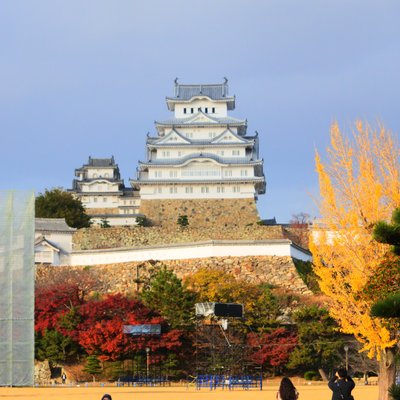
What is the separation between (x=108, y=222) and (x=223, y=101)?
34.2 feet

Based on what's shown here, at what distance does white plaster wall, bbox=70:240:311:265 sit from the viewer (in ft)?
138

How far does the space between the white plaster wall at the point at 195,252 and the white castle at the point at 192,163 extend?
12.7 metres

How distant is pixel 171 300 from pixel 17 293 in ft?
48.3

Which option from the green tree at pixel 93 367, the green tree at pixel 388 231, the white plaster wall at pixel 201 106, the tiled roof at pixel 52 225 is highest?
the white plaster wall at pixel 201 106

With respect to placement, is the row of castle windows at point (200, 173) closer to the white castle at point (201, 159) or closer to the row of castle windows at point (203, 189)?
the white castle at point (201, 159)

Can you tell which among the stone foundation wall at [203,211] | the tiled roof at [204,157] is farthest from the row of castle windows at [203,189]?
the tiled roof at [204,157]

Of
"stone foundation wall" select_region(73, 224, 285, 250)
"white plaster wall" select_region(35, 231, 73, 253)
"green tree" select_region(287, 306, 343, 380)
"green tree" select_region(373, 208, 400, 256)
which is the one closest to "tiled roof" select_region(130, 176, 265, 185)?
"stone foundation wall" select_region(73, 224, 285, 250)

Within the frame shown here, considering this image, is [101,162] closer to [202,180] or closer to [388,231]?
[202,180]

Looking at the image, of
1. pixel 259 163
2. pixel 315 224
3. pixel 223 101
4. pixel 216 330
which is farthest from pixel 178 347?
pixel 223 101

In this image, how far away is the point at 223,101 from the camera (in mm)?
60188

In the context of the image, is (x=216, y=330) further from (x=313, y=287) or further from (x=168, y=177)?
(x=168, y=177)

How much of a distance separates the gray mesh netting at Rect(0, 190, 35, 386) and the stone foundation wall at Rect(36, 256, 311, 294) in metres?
20.4

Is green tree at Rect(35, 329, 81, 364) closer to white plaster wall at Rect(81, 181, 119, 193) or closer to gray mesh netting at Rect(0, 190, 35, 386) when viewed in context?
gray mesh netting at Rect(0, 190, 35, 386)

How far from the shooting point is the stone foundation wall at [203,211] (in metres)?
54.7
